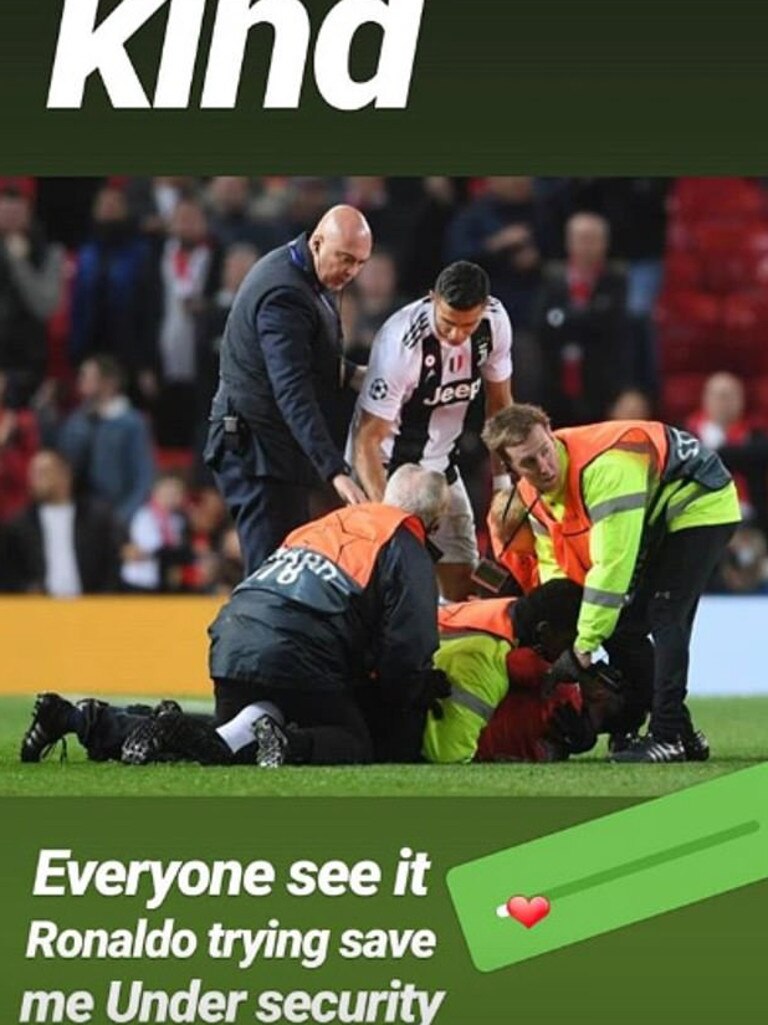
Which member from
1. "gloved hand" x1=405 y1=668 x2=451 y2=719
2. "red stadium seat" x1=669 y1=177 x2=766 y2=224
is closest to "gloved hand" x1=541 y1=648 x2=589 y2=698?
"gloved hand" x1=405 y1=668 x2=451 y2=719

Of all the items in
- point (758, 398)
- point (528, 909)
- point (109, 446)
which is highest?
point (758, 398)

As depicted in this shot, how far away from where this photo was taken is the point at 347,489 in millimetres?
9500

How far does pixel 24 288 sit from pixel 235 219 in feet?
4.47

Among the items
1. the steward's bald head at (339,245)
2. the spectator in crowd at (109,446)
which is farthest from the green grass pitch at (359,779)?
the spectator in crowd at (109,446)

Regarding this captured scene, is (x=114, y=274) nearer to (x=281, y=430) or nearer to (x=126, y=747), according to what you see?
(x=281, y=430)

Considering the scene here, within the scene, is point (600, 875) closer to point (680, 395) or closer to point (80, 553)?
point (80, 553)

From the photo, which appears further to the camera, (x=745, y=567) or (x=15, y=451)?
(x=15, y=451)

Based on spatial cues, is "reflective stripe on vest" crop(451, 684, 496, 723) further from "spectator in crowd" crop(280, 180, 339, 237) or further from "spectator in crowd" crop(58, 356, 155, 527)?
"spectator in crowd" crop(280, 180, 339, 237)

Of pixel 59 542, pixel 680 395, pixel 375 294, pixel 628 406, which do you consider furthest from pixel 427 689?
pixel 680 395

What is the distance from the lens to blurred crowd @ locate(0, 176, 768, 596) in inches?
610

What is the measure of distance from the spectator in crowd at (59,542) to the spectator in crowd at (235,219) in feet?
5.44

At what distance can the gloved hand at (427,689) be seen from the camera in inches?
345

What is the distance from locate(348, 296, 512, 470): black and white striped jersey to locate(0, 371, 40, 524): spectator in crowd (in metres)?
5.58

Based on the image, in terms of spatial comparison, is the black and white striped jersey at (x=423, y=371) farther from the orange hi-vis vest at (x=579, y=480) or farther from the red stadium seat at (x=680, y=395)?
the red stadium seat at (x=680, y=395)
